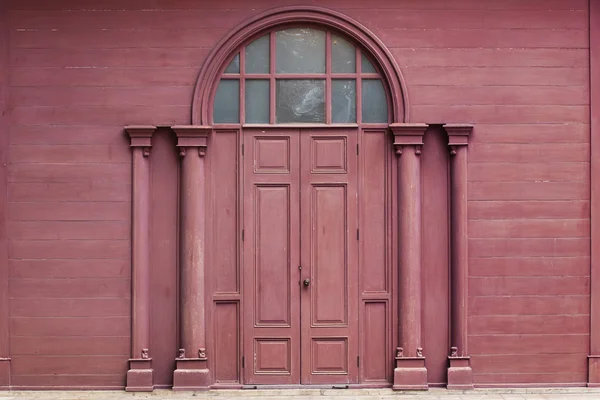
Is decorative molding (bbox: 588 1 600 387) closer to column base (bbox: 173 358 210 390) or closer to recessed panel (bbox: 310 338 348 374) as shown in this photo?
recessed panel (bbox: 310 338 348 374)

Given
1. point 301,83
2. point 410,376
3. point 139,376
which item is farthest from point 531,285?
point 139,376

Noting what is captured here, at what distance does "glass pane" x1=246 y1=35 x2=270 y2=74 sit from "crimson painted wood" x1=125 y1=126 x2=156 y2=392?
1150 mm

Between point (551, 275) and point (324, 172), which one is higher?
point (324, 172)

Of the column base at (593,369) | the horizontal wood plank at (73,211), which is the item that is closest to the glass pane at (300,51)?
the horizontal wood plank at (73,211)

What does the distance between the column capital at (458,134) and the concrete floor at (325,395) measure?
8.01 feet

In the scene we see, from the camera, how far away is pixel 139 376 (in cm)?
648

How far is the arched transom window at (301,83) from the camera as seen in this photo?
6.58 meters

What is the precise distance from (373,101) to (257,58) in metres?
Answer: 1.24

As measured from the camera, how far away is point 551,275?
6.54 metres

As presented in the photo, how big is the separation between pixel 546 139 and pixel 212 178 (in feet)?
11.0

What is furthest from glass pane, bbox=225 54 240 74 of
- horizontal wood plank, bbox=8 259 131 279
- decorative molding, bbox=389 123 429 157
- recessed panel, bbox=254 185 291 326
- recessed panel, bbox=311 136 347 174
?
horizontal wood plank, bbox=8 259 131 279

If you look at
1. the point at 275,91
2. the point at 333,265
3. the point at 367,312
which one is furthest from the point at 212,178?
the point at 367,312

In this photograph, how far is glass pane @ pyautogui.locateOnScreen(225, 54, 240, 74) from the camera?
6.61 m

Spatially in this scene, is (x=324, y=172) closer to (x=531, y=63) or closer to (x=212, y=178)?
(x=212, y=178)
